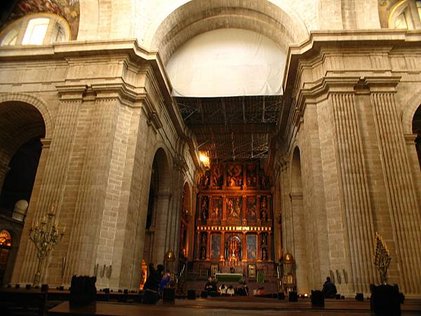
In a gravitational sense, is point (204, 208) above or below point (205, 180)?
below

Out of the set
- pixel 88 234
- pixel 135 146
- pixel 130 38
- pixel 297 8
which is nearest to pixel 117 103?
pixel 135 146

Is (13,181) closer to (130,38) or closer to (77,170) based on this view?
(77,170)

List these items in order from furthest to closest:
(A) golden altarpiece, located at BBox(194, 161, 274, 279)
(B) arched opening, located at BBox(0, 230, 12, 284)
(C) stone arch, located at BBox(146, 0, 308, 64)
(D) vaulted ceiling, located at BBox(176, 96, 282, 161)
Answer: (A) golden altarpiece, located at BBox(194, 161, 274, 279)
(B) arched opening, located at BBox(0, 230, 12, 284)
(D) vaulted ceiling, located at BBox(176, 96, 282, 161)
(C) stone arch, located at BBox(146, 0, 308, 64)

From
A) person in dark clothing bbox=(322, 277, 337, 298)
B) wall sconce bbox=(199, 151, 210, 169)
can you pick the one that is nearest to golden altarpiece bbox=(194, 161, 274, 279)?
wall sconce bbox=(199, 151, 210, 169)

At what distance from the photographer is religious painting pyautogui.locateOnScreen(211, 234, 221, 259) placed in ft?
73.0

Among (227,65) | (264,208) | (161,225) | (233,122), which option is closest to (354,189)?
(227,65)

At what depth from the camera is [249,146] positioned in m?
21.6

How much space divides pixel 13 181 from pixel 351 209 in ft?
53.1

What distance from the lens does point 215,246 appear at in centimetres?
2256

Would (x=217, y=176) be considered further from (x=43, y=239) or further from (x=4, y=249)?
(x=43, y=239)

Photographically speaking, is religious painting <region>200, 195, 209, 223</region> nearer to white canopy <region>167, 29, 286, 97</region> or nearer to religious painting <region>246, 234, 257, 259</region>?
religious painting <region>246, 234, 257, 259</region>

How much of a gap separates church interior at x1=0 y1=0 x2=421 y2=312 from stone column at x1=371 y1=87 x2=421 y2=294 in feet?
0.10

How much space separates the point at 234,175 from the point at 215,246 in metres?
5.47

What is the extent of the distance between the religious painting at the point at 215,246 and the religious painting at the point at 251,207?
2.60 metres
